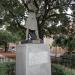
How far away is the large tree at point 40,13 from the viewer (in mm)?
14836

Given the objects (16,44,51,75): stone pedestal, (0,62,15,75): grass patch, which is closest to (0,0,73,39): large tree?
(0,62,15,75): grass patch

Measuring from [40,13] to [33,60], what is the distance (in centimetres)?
674

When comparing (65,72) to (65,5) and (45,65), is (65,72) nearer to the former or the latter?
(45,65)

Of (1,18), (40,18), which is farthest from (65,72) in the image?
(1,18)

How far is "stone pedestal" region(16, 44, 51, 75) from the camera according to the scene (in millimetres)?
9219

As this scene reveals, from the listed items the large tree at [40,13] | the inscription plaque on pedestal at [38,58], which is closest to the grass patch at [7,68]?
the inscription plaque on pedestal at [38,58]

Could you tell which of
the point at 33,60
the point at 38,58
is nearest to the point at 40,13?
the point at 38,58

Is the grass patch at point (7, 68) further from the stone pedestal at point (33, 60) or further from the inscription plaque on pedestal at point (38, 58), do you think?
the inscription plaque on pedestal at point (38, 58)

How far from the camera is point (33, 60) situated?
931 centimetres

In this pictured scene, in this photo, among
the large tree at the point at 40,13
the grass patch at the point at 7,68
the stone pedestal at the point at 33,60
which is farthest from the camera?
the large tree at the point at 40,13

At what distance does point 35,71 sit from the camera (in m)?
9.37

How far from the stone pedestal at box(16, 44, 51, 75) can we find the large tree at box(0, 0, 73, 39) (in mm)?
4829

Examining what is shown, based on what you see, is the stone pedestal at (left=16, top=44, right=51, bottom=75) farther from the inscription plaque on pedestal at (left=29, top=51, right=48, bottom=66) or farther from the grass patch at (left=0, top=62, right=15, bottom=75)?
the grass patch at (left=0, top=62, right=15, bottom=75)

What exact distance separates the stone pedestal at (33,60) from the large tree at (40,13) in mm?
4829
